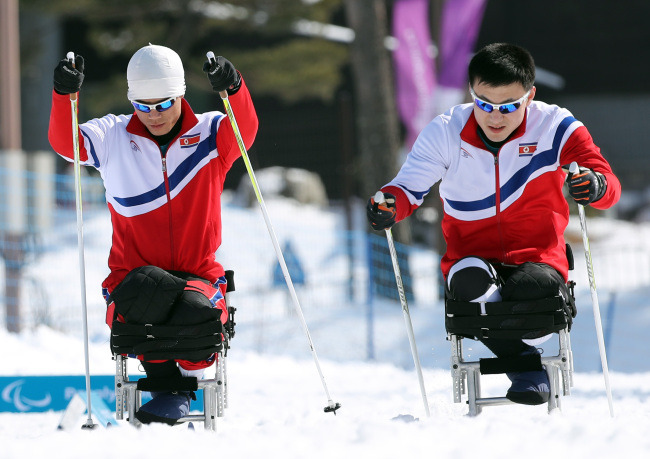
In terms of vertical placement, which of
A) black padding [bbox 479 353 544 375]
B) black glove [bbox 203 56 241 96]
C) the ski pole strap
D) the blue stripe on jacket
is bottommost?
black padding [bbox 479 353 544 375]

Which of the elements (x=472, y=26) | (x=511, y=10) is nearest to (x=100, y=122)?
(x=472, y=26)

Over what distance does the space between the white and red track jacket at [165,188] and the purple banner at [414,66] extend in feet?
21.7

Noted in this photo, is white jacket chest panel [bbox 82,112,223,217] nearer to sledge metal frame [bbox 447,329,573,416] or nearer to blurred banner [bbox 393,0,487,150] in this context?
sledge metal frame [bbox 447,329,573,416]

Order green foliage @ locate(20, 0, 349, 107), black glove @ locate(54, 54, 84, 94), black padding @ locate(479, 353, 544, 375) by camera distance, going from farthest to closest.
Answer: green foliage @ locate(20, 0, 349, 107), black glove @ locate(54, 54, 84, 94), black padding @ locate(479, 353, 544, 375)

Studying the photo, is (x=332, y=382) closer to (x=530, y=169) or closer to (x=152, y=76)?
(x=530, y=169)

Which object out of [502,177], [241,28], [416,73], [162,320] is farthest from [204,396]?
[241,28]

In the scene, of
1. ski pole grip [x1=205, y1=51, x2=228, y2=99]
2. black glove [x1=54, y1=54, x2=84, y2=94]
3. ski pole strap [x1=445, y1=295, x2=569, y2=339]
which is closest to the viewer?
ski pole strap [x1=445, y1=295, x2=569, y2=339]

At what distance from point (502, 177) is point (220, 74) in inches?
45.0

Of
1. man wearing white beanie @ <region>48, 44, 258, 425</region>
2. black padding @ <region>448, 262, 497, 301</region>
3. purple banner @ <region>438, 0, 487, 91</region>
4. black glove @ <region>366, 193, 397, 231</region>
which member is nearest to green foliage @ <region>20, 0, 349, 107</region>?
purple banner @ <region>438, 0, 487, 91</region>

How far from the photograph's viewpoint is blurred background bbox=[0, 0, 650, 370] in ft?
27.7

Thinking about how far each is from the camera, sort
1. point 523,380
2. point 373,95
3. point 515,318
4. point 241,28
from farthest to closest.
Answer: point 241,28 → point 373,95 → point 523,380 → point 515,318

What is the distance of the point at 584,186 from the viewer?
3.21 m

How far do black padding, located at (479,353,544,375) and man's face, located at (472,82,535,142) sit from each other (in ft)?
2.74

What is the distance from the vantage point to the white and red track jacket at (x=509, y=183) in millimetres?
3533
